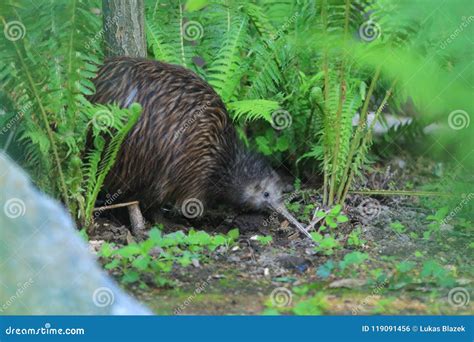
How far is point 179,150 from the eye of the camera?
689 centimetres

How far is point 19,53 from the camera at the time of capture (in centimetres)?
593

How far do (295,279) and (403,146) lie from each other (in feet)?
11.1

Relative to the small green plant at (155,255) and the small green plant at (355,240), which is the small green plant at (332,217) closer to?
the small green plant at (355,240)

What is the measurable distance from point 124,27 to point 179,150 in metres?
1.26

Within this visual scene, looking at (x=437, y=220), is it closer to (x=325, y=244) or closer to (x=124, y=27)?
(x=325, y=244)

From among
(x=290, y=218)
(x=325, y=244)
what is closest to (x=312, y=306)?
(x=325, y=244)

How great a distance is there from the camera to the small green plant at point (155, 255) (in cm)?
538

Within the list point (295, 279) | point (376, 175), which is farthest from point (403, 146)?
point (295, 279)

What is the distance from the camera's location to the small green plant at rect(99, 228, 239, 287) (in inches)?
212

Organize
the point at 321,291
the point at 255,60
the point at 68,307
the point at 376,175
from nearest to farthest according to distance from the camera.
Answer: the point at 68,307 → the point at 321,291 → the point at 255,60 → the point at 376,175

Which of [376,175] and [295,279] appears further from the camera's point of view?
[376,175]

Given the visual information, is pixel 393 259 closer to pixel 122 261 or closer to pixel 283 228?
pixel 283 228

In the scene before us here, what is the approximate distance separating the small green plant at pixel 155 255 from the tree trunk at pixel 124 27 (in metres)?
2.08

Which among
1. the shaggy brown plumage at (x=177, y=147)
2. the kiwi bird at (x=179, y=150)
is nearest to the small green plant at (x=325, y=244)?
the kiwi bird at (x=179, y=150)
